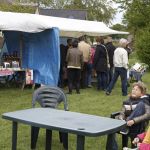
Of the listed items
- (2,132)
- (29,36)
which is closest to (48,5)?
(29,36)

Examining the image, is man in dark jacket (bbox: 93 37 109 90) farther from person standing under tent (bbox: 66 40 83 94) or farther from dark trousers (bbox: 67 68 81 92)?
dark trousers (bbox: 67 68 81 92)

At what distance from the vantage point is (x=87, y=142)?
724 centimetres

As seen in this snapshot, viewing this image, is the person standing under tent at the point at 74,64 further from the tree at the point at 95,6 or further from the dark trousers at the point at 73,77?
the tree at the point at 95,6

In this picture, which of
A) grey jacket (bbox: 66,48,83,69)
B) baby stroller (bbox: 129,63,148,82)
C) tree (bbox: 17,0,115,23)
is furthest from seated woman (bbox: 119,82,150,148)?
tree (bbox: 17,0,115,23)

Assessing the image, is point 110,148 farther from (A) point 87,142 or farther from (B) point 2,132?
(B) point 2,132

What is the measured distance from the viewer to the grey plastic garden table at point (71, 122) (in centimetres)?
459

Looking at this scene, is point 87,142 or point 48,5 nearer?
point 87,142

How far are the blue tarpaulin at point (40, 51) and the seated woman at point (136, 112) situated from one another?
654 centimetres

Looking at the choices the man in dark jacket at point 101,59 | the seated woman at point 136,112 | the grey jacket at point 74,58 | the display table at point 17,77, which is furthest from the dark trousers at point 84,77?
the seated woman at point 136,112

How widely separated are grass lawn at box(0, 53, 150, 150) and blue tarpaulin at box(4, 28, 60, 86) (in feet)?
2.30

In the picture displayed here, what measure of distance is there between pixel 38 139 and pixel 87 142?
0.80m

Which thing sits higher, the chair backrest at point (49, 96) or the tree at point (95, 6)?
the tree at point (95, 6)

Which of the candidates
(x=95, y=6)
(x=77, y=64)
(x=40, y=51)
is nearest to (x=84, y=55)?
(x=77, y=64)

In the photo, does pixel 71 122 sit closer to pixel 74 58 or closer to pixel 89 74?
pixel 74 58
